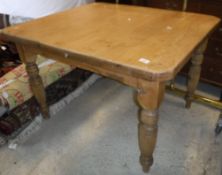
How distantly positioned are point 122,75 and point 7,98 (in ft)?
3.03

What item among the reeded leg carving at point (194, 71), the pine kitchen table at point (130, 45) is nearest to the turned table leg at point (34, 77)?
the pine kitchen table at point (130, 45)

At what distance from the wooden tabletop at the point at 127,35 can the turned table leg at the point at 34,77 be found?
0.39 ft

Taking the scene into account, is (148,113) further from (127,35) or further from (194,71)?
(194,71)

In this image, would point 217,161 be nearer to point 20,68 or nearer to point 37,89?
point 37,89

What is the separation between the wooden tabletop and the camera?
2.96 feet

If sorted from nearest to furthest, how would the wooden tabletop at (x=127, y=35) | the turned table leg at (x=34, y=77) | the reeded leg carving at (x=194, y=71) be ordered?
the wooden tabletop at (x=127, y=35) → the turned table leg at (x=34, y=77) → the reeded leg carving at (x=194, y=71)

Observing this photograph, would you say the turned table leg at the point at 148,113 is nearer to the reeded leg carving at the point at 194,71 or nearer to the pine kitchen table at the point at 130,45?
the pine kitchen table at the point at 130,45

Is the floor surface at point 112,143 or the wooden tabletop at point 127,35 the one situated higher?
the wooden tabletop at point 127,35

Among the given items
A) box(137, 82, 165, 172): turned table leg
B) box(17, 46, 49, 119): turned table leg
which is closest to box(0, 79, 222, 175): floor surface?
box(17, 46, 49, 119): turned table leg

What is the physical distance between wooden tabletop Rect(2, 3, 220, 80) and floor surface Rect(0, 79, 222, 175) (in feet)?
2.29

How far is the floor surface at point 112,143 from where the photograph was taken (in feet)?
4.41

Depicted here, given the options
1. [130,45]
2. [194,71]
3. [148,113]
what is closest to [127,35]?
[130,45]

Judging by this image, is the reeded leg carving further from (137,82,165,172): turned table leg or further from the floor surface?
(137,82,165,172): turned table leg

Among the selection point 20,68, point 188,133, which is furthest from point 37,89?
point 188,133
